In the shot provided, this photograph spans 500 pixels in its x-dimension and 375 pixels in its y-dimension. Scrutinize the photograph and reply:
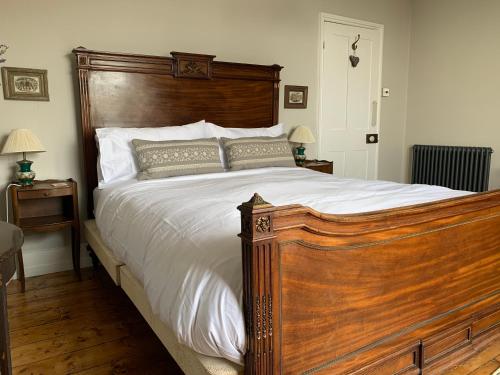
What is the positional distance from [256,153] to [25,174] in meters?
1.61

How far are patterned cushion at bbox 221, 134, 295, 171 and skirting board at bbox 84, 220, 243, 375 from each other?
43.5 inches

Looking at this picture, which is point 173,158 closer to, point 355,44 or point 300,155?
point 300,155

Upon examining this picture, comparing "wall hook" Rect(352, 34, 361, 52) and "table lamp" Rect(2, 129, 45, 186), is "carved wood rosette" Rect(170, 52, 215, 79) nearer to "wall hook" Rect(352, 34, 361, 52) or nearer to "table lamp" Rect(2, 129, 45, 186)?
"table lamp" Rect(2, 129, 45, 186)

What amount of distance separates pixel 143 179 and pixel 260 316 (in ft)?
5.66

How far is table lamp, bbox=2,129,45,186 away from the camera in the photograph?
2.56 meters

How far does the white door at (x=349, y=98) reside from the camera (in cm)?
411

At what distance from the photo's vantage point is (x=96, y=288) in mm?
2672

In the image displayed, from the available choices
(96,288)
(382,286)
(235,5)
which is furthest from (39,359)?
(235,5)

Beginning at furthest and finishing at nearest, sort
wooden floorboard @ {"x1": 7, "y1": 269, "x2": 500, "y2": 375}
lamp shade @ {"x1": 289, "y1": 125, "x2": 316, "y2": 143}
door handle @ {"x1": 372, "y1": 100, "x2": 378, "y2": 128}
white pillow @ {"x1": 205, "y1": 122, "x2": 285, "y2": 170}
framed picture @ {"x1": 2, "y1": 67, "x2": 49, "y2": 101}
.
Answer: door handle @ {"x1": 372, "y1": 100, "x2": 378, "y2": 128} < lamp shade @ {"x1": 289, "y1": 125, "x2": 316, "y2": 143} < white pillow @ {"x1": 205, "y1": 122, "x2": 285, "y2": 170} < framed picture @ {"x1": 2, "y1": 67, "x2": 49, "y2": 101} < wooden floorboard @ {"x1": 7, "y1": 269, "x2": 500, "y2": 375}

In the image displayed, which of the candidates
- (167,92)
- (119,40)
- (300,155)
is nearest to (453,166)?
(300,155)

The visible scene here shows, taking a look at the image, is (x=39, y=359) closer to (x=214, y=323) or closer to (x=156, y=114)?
(x=214, y=323)

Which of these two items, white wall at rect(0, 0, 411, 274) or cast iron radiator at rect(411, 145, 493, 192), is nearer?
white wall at rect(0, 0, 411, 274)

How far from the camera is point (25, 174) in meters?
2.64

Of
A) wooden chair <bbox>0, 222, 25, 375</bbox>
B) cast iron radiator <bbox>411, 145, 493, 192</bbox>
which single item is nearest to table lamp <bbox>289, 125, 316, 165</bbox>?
cast iron radiator <bbox>411, 145, 493, 192</bbox>
